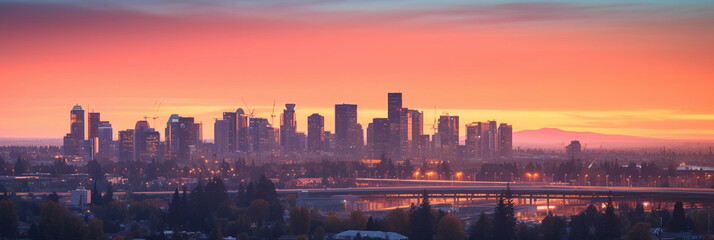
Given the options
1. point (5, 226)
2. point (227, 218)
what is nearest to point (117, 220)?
point (227, 218)

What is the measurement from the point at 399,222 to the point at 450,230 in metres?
6.69

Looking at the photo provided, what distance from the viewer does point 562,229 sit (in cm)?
10950

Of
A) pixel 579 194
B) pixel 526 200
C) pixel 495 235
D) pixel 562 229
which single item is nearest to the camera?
pixel 495 235

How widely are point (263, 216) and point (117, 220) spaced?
1522 centimetres

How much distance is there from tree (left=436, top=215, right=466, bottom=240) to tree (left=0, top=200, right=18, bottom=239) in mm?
36228

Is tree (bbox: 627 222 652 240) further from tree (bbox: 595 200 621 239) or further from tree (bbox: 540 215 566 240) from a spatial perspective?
tree (bbox: 540 215 566 240)

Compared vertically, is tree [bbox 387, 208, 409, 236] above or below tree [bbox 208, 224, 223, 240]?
above

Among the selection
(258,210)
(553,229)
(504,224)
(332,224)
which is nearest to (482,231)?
(504,224)

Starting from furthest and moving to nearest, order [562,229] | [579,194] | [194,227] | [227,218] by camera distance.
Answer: [579,194] → [227,218] → [194,227] → [562,229]

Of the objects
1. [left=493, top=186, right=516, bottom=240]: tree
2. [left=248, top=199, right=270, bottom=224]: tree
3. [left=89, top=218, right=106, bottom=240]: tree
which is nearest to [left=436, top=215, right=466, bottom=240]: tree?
[left=493, top=186, right=516, bottom=240]: tree

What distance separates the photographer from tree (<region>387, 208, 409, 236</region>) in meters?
109

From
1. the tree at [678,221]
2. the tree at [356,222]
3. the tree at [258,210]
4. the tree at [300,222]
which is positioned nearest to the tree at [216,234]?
the tree at [300,222]

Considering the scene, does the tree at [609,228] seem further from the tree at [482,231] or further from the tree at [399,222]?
the tree at [399,222]

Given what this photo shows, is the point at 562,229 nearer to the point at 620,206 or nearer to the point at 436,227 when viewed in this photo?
the point at 436,227
